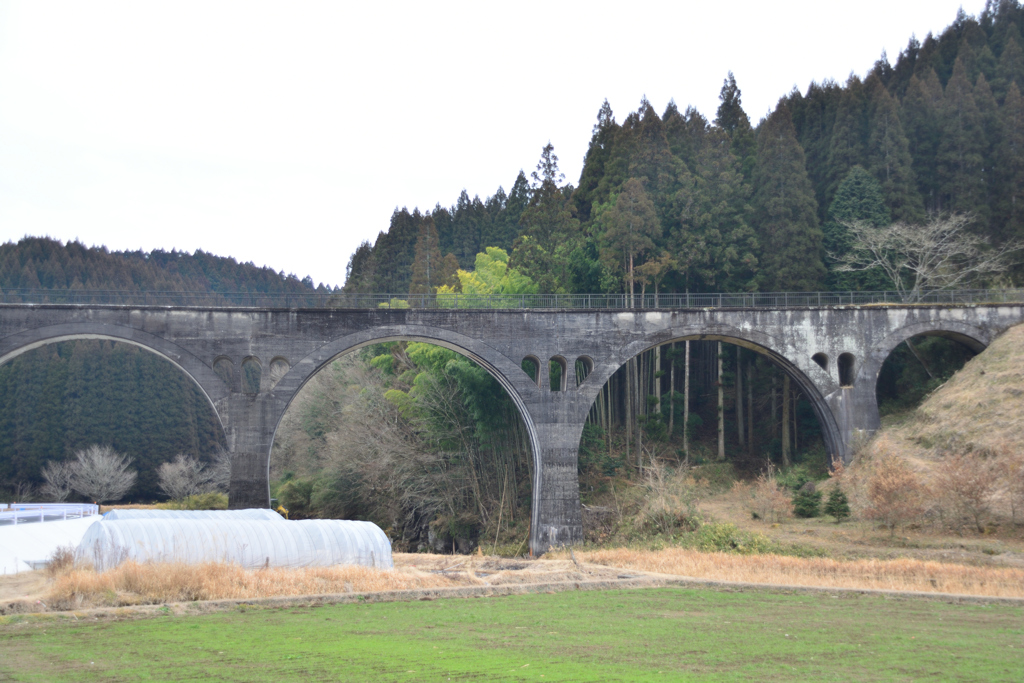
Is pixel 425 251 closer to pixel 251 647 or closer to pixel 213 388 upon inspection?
pixel 213 388

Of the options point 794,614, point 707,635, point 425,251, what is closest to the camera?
point 707,635

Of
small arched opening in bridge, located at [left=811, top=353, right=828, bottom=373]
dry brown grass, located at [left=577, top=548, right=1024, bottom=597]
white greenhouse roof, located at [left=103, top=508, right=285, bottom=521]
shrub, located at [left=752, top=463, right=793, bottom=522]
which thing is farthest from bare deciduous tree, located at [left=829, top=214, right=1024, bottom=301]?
white greenhouse roof, located at [left=103, top=508, right=285, bottom=521]

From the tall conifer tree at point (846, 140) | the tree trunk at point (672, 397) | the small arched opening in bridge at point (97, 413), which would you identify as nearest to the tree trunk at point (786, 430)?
the tree trunk at point (672, 397)

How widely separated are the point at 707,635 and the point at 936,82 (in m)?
47.3

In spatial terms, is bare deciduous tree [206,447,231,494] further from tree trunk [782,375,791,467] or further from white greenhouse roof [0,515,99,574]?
tree trunk [782,375,791,467]

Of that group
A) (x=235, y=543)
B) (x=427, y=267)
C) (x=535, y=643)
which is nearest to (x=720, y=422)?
(x=427, y=267)

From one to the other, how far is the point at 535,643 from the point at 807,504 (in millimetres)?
22357

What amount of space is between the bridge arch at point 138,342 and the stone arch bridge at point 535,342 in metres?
0.05

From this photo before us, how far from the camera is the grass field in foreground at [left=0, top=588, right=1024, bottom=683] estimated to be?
10.0m

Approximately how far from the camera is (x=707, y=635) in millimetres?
13352

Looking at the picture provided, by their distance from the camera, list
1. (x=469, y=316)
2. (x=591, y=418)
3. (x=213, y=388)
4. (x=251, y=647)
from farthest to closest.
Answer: (x=591, y=418), (x=469, y=316), (x=213, y=388), (x=251, y=647)

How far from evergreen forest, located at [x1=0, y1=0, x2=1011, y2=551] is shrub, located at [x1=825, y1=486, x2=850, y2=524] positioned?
24.5ft

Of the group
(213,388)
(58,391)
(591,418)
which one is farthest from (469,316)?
(58,391)

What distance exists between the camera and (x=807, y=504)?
31.5 m
